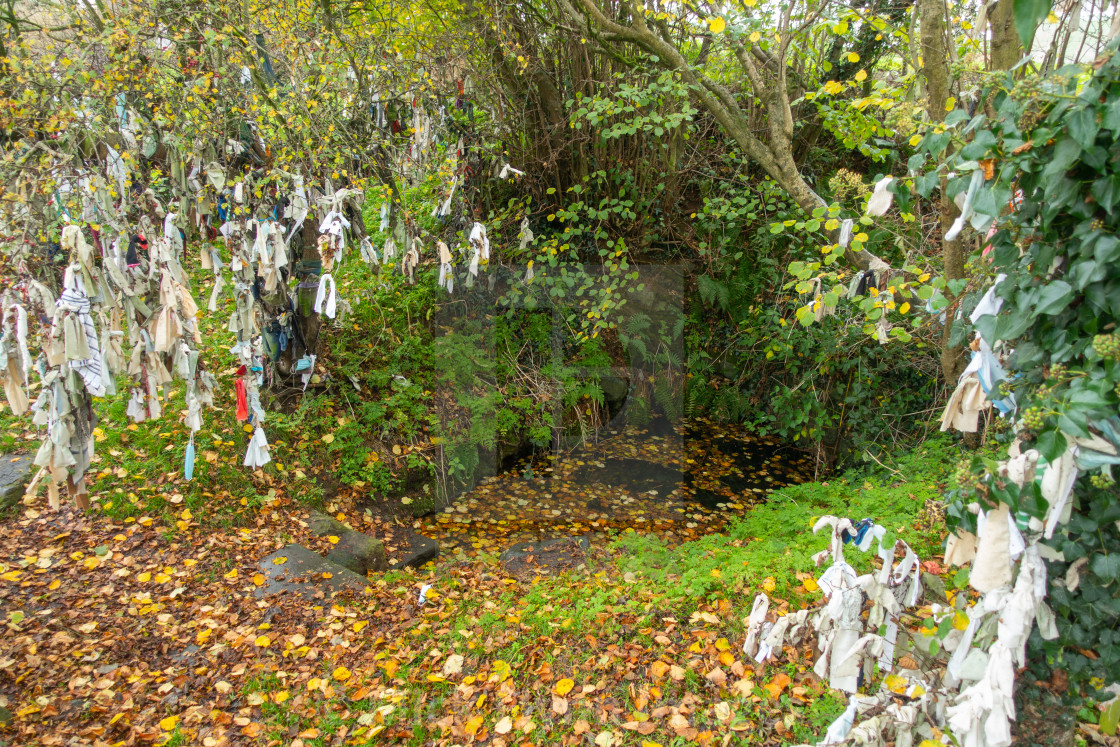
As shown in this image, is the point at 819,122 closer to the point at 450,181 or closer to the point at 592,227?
the point at 592,227

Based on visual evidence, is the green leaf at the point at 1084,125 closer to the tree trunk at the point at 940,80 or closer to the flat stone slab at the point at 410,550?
the tree trunk at the point at 940,80

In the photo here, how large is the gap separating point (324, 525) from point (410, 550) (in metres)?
0.73

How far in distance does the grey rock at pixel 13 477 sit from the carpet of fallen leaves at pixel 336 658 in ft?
0.59

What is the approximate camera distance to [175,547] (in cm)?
427

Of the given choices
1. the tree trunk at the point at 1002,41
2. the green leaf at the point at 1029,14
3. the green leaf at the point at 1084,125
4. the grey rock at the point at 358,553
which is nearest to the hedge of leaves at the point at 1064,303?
the green leaf at the point at 1084,125

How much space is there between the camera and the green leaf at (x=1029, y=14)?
1.17m

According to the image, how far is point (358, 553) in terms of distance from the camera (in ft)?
15.4

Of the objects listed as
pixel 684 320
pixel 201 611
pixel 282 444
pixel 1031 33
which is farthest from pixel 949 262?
pixel 282 444

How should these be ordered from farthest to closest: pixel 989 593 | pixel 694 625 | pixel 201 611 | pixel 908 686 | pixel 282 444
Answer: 1. pixel 282 444
2. pixel 201 611
3. pixel 694 625
4. pixel 908 686
5. pixel 989 593

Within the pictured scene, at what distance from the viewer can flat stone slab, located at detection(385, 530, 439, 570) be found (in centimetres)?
497

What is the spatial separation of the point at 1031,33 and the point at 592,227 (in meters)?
5.96

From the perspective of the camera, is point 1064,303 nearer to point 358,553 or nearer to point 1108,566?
point 1108,566

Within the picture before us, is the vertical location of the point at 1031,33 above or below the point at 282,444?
above

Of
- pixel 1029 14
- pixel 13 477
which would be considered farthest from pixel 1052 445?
pixel 13 477
